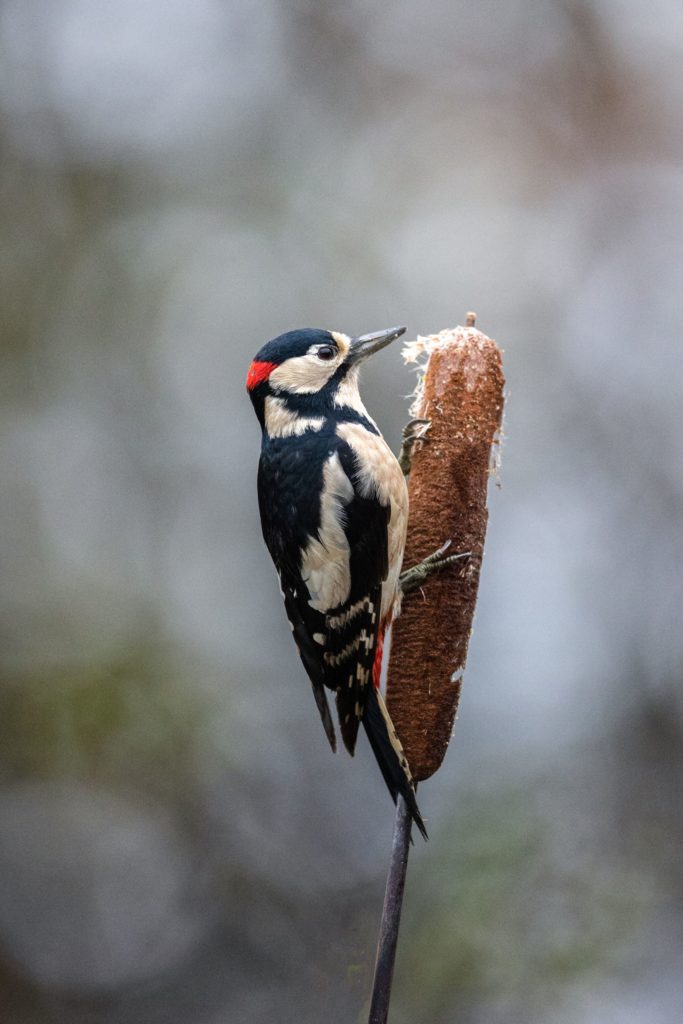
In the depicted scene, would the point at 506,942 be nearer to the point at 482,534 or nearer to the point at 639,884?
the point at 639,884

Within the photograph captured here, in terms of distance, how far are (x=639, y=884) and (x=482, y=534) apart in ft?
6.46

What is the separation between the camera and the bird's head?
82.2 inches

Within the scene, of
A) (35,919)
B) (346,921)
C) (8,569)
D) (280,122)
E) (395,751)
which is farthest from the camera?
(280,122)

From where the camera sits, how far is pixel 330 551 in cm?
206

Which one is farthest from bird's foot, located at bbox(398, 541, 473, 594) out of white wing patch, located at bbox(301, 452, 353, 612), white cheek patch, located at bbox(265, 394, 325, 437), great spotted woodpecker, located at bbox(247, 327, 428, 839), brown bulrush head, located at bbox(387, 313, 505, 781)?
white cheek patch, located at bbox(265, 394, 325, 437)

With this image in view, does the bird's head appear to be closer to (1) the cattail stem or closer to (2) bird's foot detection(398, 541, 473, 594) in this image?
(1) the cattail stem

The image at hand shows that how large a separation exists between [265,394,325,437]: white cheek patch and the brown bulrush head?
1.22 feet

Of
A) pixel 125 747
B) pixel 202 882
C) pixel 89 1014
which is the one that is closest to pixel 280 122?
pixel 125 747

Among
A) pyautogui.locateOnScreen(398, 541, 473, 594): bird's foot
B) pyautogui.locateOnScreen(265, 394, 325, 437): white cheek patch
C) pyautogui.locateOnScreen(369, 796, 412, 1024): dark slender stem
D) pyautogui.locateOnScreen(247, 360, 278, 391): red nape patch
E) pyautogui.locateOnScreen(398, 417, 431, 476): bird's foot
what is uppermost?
pyautogui.locateOnScreen(247, 360, 278, 391): red nape patch

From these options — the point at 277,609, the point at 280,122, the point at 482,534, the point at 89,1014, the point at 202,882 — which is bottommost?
the point at 89,1014

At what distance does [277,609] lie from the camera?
3914 millimetres

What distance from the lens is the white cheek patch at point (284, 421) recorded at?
2.14 metres

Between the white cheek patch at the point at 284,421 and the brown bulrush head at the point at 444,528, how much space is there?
0.37m

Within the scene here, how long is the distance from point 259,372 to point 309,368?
0.11 metres
